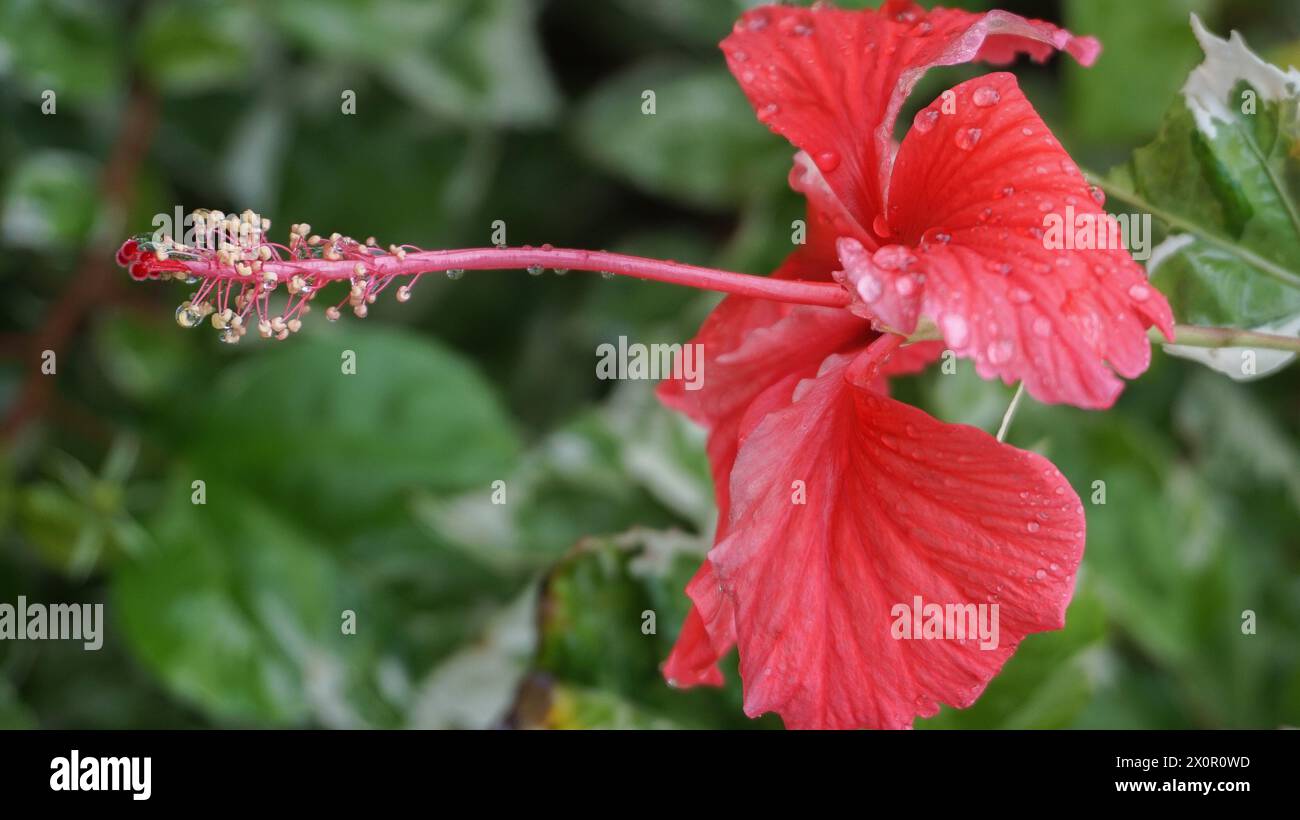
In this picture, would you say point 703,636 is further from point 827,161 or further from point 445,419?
point 445,419

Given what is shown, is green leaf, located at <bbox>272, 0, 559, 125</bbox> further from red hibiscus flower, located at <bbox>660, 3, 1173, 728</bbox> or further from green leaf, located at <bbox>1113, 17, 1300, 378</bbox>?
green leaf, located at <bbox>1113, 17, 1300, 378</bbox>

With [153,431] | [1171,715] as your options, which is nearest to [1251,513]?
[1171,715]

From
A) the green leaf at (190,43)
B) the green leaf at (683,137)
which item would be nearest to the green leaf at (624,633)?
the green leaf at (683,137)

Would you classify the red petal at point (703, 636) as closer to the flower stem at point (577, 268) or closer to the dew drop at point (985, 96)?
the flower stem at point (577, 268)
